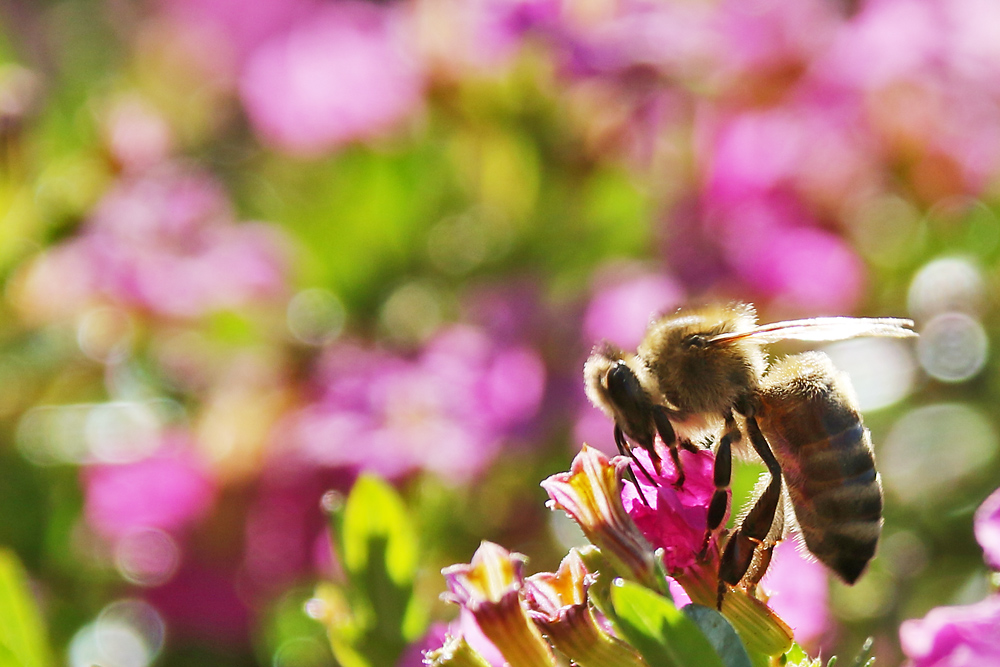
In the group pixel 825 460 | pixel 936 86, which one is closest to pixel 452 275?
pixel 936 86

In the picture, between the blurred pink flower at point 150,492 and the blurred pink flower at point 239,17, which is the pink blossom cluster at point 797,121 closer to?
the blurred pink flower at point 150,492

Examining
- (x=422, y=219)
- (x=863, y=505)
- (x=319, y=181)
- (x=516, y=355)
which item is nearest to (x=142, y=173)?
(x=319, y=181)

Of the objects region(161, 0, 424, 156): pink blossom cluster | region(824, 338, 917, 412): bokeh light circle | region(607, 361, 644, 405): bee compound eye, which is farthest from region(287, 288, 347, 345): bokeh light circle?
region(607, 361, 644, 405): bee compound eye

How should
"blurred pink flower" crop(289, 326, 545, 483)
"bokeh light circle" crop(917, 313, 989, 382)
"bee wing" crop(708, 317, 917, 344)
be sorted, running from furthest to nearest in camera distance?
"bokeh light circle" crop(917, 313, 989, 382) < "blurred pink flower" crop(289, 326, 545, 483) < "bee wing" crop(708, 317, 917, 344)

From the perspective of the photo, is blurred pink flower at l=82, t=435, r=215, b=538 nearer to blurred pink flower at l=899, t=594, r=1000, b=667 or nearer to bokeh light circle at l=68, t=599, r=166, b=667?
bokeh light circle at l=68, t=599, r=166, b=667

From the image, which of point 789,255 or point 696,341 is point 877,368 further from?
point 696,341

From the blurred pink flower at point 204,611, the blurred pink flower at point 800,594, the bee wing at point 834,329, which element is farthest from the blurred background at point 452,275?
the bee wing at point 834,329
